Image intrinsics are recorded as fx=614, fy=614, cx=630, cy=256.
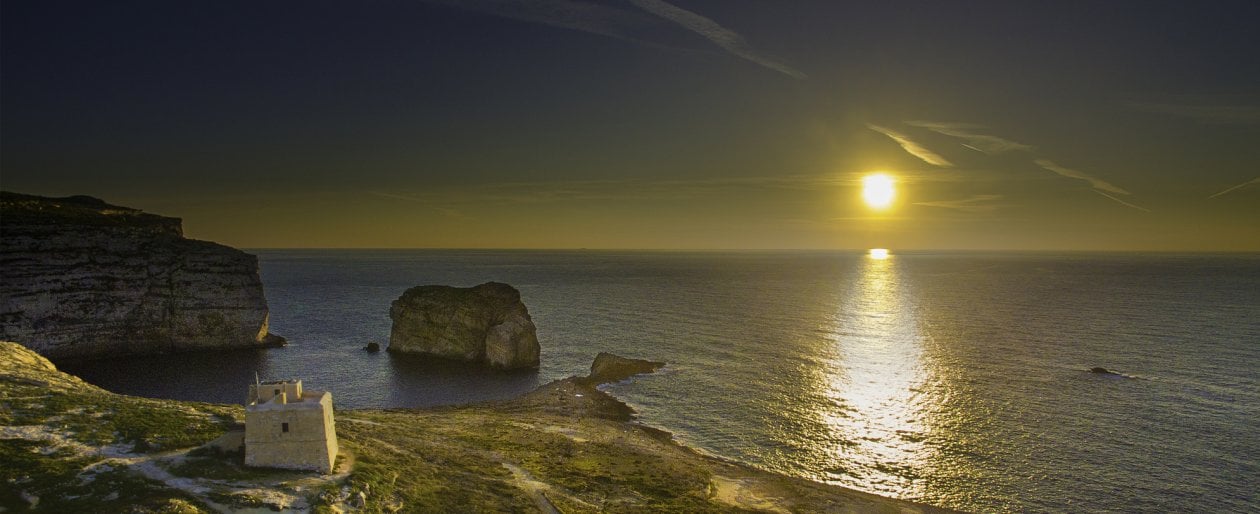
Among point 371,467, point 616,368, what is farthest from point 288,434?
point 616,368

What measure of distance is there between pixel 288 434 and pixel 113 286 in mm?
64564

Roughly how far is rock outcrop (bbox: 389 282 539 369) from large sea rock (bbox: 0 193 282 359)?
68.2ft

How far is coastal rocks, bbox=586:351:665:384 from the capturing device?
69438 mm

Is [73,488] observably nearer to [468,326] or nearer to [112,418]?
[112,418]

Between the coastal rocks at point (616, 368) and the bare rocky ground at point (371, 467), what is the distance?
51.9 ft

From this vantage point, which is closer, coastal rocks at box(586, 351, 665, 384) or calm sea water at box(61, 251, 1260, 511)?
calm sea water at box(61, 251, 1260, 511)

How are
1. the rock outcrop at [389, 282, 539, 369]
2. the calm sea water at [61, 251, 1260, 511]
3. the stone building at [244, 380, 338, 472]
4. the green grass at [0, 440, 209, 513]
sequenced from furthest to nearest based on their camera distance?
the rock outcrop at [389, 282, 539, 369] < the calm sea water at [61, 251, 1260, 511] < the stone building at [244, 380, 338, 472] < the green grass at [0, 440, 209, 513]

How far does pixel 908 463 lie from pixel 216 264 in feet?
277

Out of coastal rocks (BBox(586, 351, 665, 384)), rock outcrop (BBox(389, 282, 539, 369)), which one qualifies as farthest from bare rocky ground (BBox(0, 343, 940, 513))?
rock outcrop (BBox(389, 282, 539, 369))

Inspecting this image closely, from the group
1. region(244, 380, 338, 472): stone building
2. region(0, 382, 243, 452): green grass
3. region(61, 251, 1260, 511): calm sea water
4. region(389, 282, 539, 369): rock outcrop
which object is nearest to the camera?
region(244, 380, 338, 472): stone building

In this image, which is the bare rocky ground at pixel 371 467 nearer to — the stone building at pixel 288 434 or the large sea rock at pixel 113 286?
the stone building at pixel 288 434

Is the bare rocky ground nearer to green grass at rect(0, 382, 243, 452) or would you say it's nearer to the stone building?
green grass at rect(0, 382, 243, 452)

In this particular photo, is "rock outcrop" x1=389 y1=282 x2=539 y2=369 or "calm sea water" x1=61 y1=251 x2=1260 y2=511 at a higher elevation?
"rock outcrop" x1=389 y1=282 x2=539 y2=369

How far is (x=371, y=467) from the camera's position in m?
32.1
